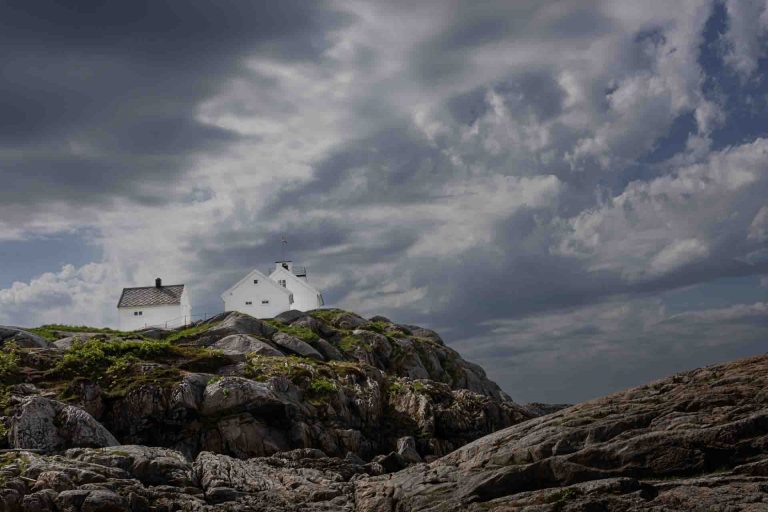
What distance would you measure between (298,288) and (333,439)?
72371 millimetres

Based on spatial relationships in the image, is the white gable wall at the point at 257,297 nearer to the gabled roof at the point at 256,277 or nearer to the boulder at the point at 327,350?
the gabled roof at the point at 256,277

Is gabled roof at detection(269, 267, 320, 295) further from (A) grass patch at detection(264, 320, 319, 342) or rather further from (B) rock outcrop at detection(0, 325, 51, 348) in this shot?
(B) rock outcrop at detection(0, 325, 51, 348)

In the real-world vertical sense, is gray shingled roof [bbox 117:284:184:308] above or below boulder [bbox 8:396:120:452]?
above

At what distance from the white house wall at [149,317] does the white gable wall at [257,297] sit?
7291 millimetres

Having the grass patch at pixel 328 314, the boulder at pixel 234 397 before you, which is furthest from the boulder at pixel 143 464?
the grass patch at pixel 328 314

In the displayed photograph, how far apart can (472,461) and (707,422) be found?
8469 millimetres

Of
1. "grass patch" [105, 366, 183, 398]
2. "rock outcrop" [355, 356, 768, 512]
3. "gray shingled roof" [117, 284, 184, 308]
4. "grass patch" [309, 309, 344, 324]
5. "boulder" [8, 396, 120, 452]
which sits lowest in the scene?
"rock outcrop" [355, 356, 768, 512]

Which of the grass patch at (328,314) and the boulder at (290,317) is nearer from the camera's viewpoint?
the boulder at (290,317)

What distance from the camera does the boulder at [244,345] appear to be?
182 feet

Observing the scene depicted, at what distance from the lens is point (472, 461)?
27797 millimetres

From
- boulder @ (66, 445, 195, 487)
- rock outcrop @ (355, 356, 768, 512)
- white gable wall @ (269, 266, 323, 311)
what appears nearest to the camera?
rock outcrop @ (355, 356, 768, 512)

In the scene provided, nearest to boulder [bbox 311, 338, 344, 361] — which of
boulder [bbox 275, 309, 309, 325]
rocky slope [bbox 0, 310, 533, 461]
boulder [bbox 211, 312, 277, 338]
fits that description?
boulder [bbox 211, 312, 277, 338]

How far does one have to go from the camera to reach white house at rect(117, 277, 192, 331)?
9788 cm

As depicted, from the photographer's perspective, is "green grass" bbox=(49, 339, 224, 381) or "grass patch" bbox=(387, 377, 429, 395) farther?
"grass patch" bbox=(387, 377, 429, 395)
